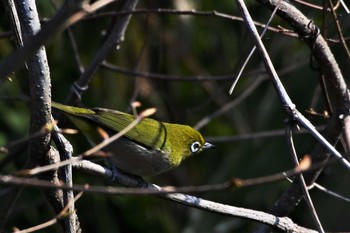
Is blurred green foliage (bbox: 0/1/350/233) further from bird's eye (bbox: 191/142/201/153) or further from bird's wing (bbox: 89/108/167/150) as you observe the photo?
bird's wing (bbox: 89/108/167/150)

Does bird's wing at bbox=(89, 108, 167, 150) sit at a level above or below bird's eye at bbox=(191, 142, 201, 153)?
above

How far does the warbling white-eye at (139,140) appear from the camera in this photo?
4.93 metres

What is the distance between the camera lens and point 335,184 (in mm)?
7449

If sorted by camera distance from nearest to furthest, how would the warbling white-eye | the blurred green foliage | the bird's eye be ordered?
the warbling white-eye → the bird's eye → the blurred green foliage

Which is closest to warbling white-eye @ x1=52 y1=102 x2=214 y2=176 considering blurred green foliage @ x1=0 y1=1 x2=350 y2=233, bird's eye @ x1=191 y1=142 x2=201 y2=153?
bird's eye @ x1=191 y1=142 x2=201 y2=153

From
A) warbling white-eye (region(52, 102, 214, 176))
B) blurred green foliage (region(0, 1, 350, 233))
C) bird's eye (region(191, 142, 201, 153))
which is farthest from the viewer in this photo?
blurred green foliage (region(0, 1, 350, 233))

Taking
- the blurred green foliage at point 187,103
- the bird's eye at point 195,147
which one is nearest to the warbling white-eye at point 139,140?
the bird's eye at point 195,147

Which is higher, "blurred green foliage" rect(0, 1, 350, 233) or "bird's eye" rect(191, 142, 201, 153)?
"blurred green foliage" rect(0, 1, 350, 233)

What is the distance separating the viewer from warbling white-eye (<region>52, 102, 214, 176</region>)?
4.93 metres

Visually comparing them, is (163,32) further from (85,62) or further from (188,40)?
(85,62)

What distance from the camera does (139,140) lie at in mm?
5207

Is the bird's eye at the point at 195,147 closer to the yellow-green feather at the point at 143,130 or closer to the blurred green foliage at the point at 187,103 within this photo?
the yellow-green feather at the point at 143,130

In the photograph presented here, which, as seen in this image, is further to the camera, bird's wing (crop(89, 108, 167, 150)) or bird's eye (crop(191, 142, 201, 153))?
bird's eye (crop(191, 142, 201, 153))

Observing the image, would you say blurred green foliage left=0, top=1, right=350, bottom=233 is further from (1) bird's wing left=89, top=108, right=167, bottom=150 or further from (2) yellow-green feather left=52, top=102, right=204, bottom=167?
(1) bird's wing left=89, top=108, right=167, bottom=150
